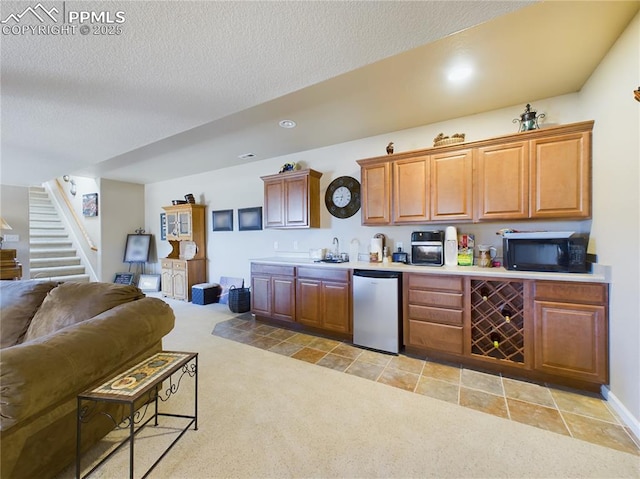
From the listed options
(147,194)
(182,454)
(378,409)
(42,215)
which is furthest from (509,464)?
(42,215)

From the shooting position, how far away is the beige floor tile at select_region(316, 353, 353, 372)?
8.30 feet

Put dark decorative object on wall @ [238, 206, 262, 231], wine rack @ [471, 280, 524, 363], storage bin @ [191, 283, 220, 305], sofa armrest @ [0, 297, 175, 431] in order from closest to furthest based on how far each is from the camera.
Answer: sofa armrest @ [0, 297, 175, 431], wine rack @ [471, 280, 524, 363], dark decorative object on wall @ [238, 206, 262, 231], storage bin @ [191, 283, 220, 305]

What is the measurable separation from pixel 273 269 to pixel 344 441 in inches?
93.5

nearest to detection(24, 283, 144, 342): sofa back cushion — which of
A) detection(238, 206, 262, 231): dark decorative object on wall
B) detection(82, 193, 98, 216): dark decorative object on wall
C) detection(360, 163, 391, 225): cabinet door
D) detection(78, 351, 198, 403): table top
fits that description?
detection(78, 351, 198, 403): table top

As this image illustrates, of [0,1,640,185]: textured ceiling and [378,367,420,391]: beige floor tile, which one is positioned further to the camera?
[378,367,420,391]: beige floor tile

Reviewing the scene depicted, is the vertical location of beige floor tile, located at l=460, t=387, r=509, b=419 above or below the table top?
below

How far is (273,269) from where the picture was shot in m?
3.67

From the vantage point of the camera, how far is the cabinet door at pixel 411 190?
2.86 m

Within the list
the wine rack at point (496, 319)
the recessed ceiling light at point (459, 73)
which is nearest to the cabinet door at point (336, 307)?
the wine rack at point (496, 319)

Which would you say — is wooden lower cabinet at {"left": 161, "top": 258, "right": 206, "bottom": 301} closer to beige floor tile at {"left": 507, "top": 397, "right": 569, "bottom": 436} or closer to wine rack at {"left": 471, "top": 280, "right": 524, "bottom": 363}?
wine rack at {"left": 471, "top": 280, "right": 524, "bottom": 363}

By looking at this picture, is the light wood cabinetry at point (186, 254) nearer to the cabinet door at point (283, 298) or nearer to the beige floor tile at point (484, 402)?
the cabinet door at point (283, 298)

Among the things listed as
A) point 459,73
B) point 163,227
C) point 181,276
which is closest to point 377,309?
point 459,73

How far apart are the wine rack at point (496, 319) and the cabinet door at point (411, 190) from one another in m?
0.92

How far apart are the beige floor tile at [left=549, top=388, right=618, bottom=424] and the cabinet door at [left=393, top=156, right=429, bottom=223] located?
1.84 metres
